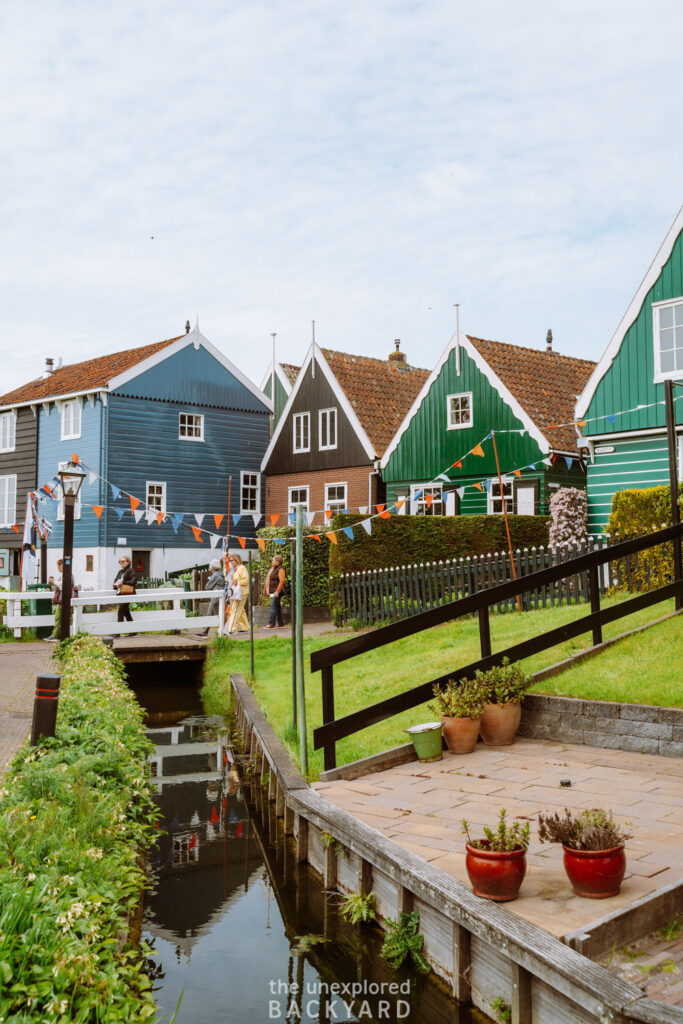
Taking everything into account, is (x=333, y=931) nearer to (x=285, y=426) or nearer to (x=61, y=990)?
(x=61, y=990)

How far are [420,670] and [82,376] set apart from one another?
84.2 feet

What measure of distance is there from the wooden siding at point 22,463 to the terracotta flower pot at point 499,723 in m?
29.2

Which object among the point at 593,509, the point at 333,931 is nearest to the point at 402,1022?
the point at 333,931

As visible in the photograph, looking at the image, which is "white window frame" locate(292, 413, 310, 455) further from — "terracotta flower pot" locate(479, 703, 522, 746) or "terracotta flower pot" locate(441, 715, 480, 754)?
"terracotta flower pot" locate(441, 715, 480, 754)

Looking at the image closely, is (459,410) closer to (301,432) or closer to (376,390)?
(376,390)

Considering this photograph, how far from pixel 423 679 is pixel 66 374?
28.5 m

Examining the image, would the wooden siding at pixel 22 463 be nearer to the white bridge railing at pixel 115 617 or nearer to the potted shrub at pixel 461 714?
the white bridge railing at pixel 115 617

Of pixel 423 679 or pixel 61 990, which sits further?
pixel 423 679

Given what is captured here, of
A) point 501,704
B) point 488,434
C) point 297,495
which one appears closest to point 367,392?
point 297,495

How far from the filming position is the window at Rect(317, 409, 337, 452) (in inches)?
1249

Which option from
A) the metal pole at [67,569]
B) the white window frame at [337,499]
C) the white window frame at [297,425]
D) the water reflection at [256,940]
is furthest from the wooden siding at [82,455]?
the water reflection at [256,940]

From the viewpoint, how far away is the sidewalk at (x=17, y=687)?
952 cm

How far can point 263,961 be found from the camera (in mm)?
6242

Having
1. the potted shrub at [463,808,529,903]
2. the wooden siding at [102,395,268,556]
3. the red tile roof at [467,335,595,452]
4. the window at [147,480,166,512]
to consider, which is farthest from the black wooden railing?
the window at [147,480,166,512]
